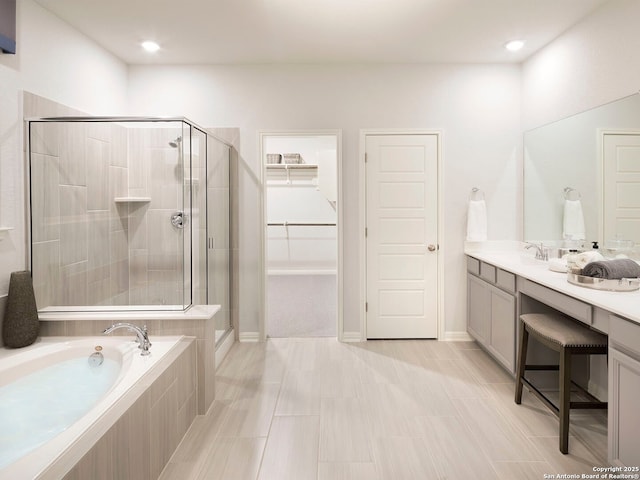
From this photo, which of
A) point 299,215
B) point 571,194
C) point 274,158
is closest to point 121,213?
point 571,194

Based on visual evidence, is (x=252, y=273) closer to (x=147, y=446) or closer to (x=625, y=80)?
(x=147, y=446)

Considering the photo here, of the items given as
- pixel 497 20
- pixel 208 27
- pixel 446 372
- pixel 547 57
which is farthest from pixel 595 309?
pixel 208 27

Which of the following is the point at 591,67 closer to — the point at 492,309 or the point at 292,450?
the point at 492,309

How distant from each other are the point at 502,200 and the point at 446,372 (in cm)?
178

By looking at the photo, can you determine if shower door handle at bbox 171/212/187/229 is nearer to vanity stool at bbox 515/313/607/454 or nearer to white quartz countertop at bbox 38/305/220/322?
white quartz countertop at bbox 38/305/220/322

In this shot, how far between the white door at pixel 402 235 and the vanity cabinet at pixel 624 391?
215cm

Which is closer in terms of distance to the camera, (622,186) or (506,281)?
(622,186)

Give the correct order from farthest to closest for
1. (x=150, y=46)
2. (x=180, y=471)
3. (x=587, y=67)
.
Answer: (x=150, y=46), (x=587, y=67), (x=180, y=471)

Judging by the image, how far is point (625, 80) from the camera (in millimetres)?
2615

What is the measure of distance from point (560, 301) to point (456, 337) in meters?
1.76

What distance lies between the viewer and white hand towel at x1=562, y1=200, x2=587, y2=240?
299cm

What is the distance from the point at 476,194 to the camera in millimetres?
4000

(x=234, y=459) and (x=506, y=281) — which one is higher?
(x=506, y=281)

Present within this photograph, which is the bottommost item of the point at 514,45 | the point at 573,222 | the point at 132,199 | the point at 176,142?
the point at 573,222
